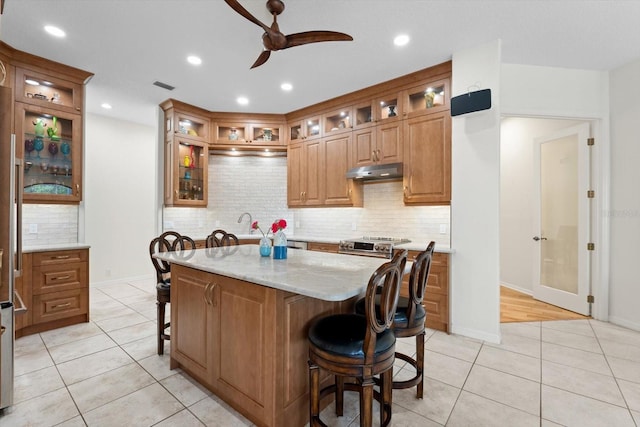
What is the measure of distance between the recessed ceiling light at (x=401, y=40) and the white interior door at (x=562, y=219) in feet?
8.93

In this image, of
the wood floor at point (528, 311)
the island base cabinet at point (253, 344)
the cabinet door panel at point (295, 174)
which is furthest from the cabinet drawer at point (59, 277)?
the wood floor at point (528, 311)

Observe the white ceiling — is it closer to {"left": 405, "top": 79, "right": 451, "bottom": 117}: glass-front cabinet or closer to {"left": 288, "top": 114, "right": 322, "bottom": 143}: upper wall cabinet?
{"left": 405, "top": 79, "right": 451, "bottom": 117}: glass-front cabinet

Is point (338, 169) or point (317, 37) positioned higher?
point (317, 37)

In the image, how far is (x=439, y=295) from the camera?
3.33 meters

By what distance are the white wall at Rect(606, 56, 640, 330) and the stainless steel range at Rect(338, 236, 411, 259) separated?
2450mm

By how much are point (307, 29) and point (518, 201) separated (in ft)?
14.6

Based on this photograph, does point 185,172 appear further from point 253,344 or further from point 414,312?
point 414,312

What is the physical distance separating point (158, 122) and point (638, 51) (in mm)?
6187

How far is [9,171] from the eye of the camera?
1862 mm

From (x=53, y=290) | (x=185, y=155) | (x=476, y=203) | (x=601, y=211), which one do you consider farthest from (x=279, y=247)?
(x=601, y=211)

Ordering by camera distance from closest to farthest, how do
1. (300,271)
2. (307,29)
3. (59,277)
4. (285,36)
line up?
1. (300,271)
2. (285,36)
3. (307,29)
4. (59,277)

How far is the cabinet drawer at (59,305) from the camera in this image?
3.21 metres

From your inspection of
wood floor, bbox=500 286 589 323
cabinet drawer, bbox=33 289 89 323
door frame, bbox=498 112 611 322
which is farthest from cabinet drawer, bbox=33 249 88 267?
door frame, bbox=498 112 611 322

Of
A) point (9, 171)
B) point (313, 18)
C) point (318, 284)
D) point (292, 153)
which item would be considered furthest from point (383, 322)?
point (292, 153)
